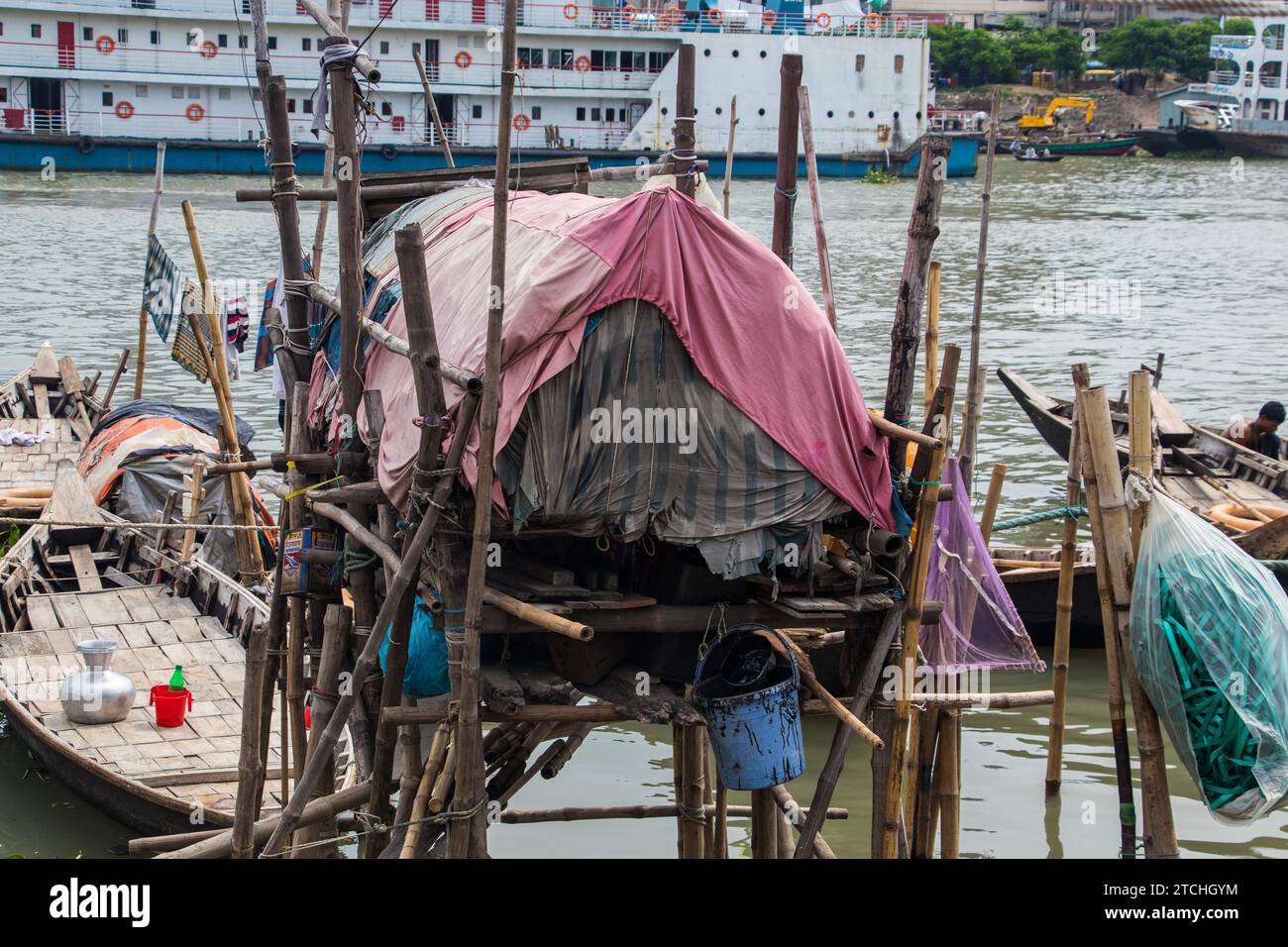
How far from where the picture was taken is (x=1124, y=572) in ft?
20.0

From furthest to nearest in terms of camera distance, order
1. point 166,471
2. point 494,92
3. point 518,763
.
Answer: point 494,92
point 166,471
point 518,763

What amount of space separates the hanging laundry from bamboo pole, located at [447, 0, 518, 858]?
776 cm

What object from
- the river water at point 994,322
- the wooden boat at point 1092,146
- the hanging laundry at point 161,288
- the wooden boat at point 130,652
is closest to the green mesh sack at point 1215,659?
the river water at point 994,322

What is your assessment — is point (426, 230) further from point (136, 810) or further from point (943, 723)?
point (136, 810)

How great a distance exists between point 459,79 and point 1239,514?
118 ft

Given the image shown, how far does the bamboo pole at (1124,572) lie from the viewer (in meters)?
6.01

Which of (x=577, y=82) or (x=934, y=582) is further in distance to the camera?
(x=577, y=82)

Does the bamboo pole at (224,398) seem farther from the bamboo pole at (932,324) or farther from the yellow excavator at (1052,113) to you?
the yellow excavator at (1052,113)

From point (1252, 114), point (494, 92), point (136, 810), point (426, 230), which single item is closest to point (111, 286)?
point (494, 92)

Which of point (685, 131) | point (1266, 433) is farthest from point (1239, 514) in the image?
point (685, 131)

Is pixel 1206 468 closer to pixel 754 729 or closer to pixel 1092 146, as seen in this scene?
pixel 754 729

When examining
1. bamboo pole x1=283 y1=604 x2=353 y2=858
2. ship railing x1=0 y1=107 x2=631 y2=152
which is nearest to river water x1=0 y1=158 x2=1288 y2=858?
ship railing x1=0 y1=107 x2=631 y2=152

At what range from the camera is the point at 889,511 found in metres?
5.74

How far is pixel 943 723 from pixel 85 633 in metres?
6.76
